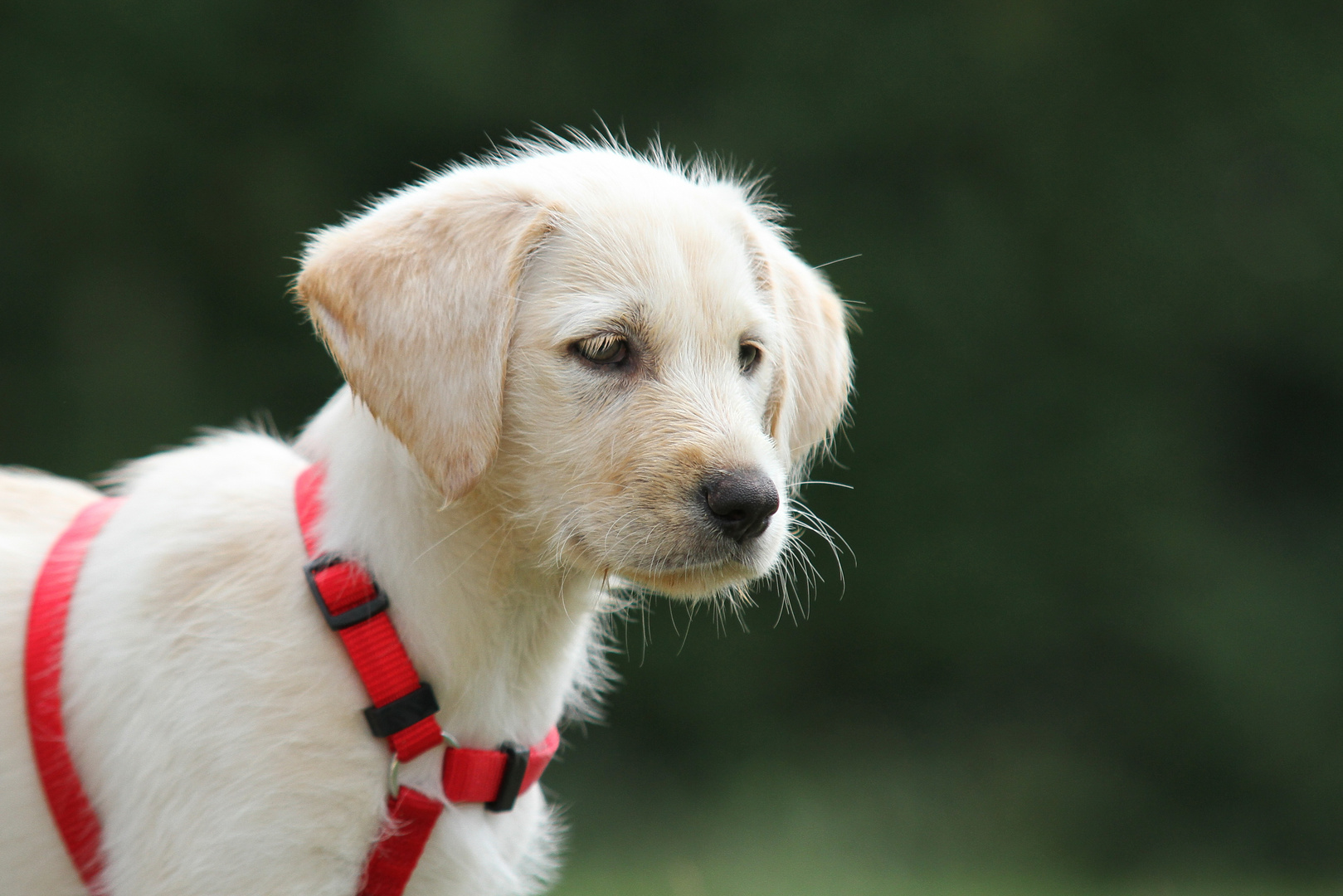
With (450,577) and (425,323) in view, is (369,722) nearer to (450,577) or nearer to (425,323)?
(450,577)

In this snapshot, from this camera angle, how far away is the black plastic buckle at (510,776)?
276 centimetres

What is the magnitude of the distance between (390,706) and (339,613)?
0.78 feet

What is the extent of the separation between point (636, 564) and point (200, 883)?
3.77 feet

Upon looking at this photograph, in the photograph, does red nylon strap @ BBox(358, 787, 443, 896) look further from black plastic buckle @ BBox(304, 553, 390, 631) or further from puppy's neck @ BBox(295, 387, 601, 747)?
black plastic buckle @ BBox(304, 553, 390, 631)

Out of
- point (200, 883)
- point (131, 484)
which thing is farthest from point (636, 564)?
point (131, 484)

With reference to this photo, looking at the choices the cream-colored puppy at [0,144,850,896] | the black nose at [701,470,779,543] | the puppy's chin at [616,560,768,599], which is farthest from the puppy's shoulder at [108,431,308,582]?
the black nose at [701,470,779,543]

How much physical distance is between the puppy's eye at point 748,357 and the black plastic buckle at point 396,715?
3.80ft

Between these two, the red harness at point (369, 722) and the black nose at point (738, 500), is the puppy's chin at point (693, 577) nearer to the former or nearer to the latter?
the black nose at point (738, 500)

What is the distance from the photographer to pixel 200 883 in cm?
246

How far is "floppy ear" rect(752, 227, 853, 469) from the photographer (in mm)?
3262

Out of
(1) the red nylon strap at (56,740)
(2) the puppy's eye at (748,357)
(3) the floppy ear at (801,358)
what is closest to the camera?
(1) the red nylon strap at (56,740)

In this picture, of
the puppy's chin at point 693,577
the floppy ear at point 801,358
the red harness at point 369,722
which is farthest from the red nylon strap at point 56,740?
the floppy ear at point 801,358

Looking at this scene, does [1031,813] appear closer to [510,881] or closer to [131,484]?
[510,881]

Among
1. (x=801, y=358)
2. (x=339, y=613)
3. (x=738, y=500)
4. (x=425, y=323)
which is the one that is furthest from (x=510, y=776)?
(x=801, y=358)
